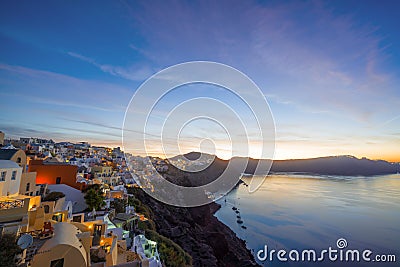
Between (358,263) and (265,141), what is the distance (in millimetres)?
14918

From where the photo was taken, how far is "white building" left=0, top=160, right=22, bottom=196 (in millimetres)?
4762

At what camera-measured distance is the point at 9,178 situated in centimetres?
497

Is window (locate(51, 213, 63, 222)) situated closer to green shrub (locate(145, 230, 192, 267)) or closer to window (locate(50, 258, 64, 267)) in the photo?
window (locate(50, 258, 64, 267))

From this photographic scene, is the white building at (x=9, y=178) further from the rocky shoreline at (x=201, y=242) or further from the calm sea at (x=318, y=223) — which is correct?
the calm sea at (x=318, y=223)

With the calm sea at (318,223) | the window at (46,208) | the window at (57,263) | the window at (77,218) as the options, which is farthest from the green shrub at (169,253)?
the calm sea at (318,223)

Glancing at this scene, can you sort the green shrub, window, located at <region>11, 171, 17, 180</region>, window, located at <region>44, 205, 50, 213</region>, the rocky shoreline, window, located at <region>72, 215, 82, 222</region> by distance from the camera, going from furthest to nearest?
the rocky shoreline → the green shrub → window, located at <region>72, 215, 82, 222</region> → window, located at <region>11, 171, 17, 180</region> → window, located at <region>44, 205, 50, 213</region>

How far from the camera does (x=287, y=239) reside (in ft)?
62.3

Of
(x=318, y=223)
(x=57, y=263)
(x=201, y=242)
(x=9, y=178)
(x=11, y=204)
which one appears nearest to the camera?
(x=57, y=263)

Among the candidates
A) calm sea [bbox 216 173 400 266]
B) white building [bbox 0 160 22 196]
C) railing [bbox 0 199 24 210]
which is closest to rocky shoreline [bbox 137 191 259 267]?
calm sea [bbox 216 173 400 266]

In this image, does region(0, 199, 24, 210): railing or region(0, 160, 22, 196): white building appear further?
region(0, 160, 22, 196): white building

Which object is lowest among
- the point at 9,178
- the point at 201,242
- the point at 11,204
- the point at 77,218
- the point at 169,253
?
the point at 201,242

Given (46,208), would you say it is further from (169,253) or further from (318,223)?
(318,223)

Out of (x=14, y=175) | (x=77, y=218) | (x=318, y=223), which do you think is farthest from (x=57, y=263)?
(x=318, y=223)

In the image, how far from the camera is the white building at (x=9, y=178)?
476 cm
